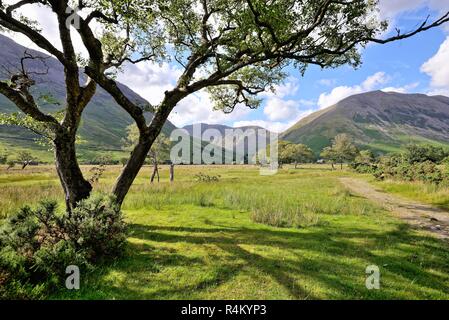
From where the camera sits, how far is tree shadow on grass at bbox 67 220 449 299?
714 centimetres

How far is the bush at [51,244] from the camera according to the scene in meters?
6.56

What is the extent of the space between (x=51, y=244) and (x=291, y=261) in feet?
23.6

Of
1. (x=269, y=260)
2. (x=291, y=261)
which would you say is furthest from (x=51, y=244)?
(x=291, y=261)

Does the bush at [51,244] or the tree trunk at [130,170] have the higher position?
the tree trunk at [130,170]

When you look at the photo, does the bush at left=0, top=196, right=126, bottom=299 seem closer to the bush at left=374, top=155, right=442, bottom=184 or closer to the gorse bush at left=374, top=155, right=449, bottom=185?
the gorse bush at left=374, top=155, right=449, bottom=185

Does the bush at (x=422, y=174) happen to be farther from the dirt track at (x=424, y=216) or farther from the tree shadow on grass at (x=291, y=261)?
the tree shadow on grass at (x=291, y=261)

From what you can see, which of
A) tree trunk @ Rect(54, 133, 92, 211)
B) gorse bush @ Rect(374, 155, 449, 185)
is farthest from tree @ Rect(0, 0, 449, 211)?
gorse bush @ Rect(374, 155, 449, 185)

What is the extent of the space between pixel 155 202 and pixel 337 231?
41.9 ft

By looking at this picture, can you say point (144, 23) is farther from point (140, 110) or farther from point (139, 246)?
point (139, 246)

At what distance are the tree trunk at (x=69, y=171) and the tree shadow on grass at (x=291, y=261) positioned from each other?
2953 millimetres

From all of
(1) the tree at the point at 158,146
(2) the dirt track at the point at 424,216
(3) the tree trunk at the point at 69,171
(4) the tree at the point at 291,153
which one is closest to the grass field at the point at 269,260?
(2) the dirt track at the point at 424,216

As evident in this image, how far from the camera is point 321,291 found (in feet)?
23.0

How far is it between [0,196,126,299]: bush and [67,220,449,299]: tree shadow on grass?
0.89 m
